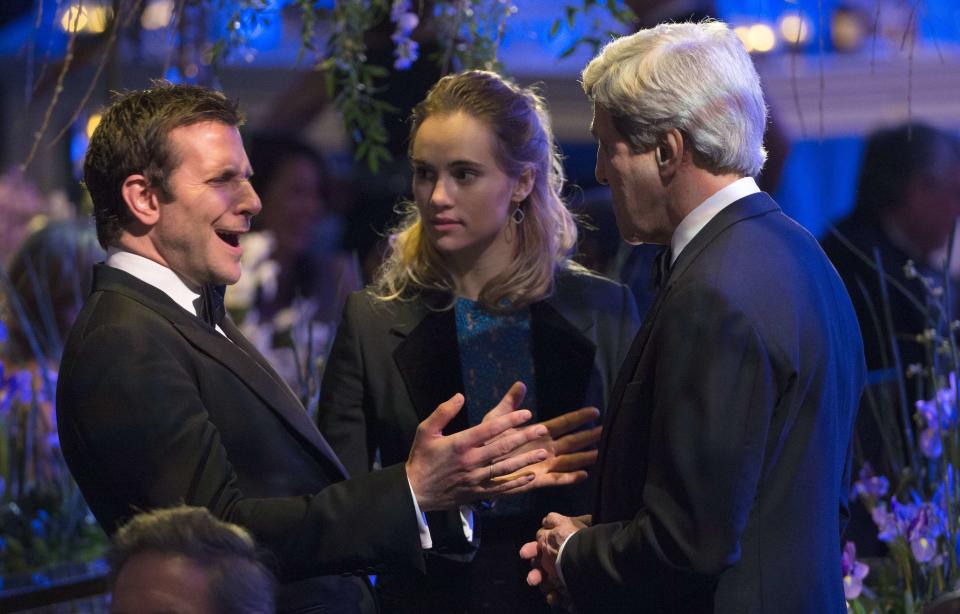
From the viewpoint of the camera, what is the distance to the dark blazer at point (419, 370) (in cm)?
225

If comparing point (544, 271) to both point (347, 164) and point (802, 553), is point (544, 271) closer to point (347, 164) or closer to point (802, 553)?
point (802, 553)

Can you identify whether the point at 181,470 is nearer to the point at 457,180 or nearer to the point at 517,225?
the point at 457,180

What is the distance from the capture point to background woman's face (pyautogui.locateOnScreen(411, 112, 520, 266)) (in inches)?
88.6

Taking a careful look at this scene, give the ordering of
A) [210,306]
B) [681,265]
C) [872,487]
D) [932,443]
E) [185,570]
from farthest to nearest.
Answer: [872,487] → [932,443] → [210,306] → [681,265] → [185,570]

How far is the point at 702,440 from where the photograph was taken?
148cm

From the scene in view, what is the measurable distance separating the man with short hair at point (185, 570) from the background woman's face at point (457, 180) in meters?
0.92

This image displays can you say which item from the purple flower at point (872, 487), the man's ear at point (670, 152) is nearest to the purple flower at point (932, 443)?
the purple flower at point (872, 487)

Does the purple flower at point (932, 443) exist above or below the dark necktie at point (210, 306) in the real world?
below

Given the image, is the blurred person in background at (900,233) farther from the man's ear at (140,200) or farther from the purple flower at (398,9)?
the man's ear at (140,200)

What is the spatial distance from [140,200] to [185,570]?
682mm

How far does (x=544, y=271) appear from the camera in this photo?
92.5 inches

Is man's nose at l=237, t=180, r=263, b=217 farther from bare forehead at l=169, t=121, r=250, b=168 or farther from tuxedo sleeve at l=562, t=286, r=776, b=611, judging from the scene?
tuxedo sleeve at l=562, t=286, r=776, b=611

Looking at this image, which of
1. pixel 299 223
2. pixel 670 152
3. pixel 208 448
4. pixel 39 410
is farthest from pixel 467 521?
pixel 299 223

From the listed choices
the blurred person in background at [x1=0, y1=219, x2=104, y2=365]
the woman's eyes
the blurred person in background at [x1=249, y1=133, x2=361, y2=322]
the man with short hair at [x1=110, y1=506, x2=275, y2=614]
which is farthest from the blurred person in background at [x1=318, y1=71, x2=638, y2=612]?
the blurred person in background at [x1=249, y1=133, x2=361, y2=322]
